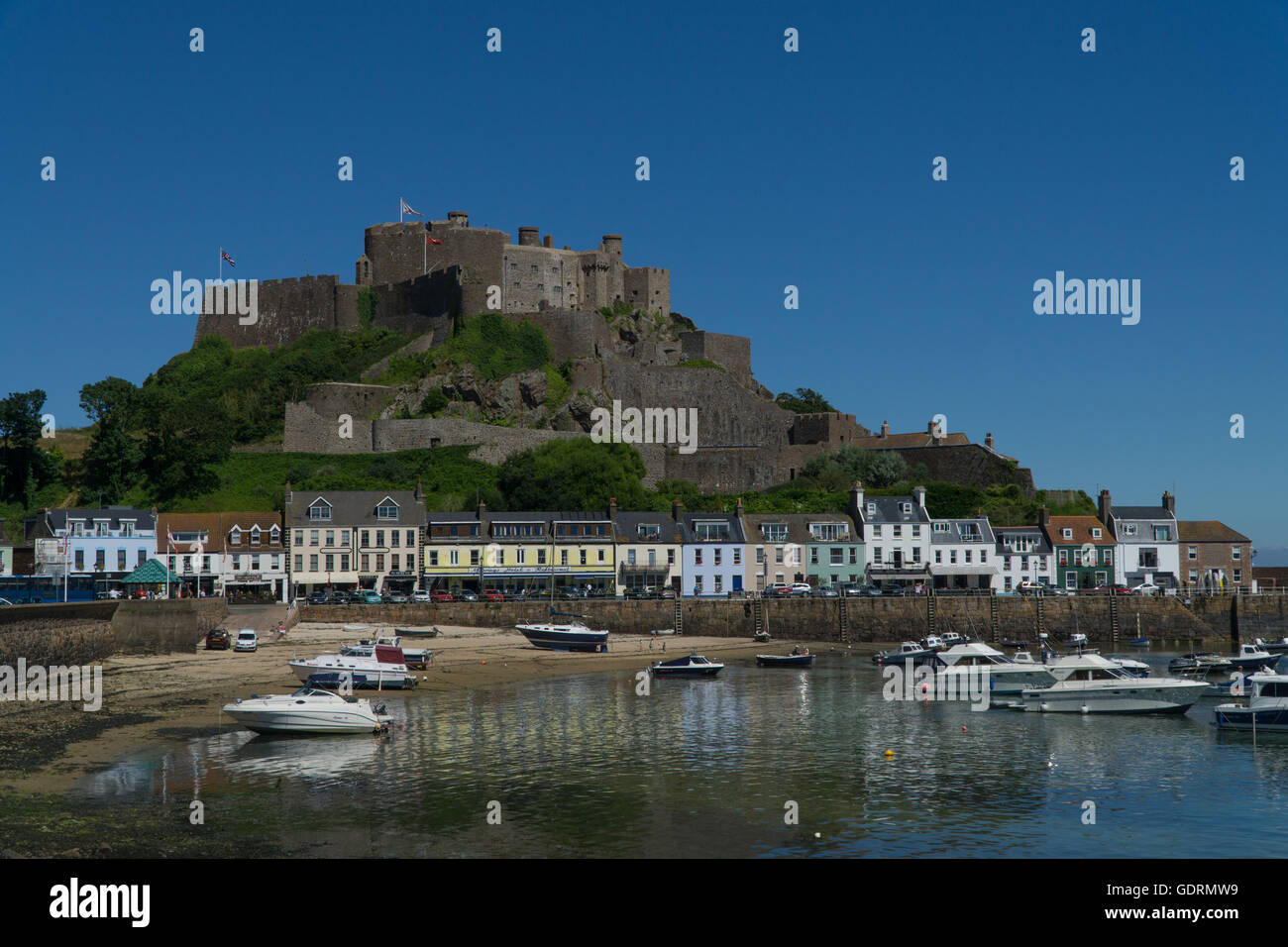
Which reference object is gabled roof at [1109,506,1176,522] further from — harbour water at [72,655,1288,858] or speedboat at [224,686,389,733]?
speedboat at [224,686,389,733]

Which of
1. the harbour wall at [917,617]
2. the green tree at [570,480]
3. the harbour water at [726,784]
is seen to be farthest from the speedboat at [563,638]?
the green tree at [570,480]

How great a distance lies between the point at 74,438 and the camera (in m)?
87.4

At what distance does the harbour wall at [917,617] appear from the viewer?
2404 inches

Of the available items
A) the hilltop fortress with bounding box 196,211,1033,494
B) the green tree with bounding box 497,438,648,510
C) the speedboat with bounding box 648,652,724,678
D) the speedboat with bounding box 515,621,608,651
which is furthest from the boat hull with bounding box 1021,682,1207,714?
the hilltop fortress with bounding box 196,211,1033,494

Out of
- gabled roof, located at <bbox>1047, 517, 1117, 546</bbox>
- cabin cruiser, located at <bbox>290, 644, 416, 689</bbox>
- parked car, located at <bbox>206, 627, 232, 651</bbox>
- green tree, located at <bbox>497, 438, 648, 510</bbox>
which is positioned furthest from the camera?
green tree, located at <bbox>497, 438, 648, 510</bbox>

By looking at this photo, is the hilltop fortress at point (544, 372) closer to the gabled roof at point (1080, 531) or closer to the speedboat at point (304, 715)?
the gabled roof at point (1080, 531)

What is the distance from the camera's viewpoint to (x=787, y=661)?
169 feet

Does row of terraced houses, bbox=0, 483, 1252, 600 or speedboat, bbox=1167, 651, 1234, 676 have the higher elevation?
row of terraced houses, bbox=0, 483, 1252, 600

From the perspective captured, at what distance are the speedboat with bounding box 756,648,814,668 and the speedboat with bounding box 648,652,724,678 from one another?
460 cm

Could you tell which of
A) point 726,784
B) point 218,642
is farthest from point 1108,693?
point 218,642

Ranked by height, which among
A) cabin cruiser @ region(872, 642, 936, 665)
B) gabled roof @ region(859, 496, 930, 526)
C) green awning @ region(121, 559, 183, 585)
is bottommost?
cabin cruiser @ region(872, 642, 936, 665)

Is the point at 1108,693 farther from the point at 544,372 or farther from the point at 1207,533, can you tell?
the point at 544,372

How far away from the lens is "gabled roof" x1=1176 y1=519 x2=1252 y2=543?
236ft
